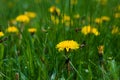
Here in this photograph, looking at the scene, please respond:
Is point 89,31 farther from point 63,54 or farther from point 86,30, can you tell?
point 63,54

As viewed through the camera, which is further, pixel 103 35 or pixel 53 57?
pixel 103 35

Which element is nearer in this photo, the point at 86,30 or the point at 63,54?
the point at 63,54

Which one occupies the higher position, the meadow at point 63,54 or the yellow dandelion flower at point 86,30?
the yellow dandelion flower at point 86,30

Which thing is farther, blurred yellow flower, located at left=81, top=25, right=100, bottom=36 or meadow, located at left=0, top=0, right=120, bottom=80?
blurred yellow flower, located at left=81, top=25, right=100, bottom=36

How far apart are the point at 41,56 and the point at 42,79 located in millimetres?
255

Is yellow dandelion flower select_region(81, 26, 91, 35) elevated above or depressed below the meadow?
above

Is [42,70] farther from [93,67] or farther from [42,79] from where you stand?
[93,67]

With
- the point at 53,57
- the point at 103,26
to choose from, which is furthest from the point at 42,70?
the point at 103,26

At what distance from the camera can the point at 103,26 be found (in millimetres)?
2389

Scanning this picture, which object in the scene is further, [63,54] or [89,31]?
[89,31]

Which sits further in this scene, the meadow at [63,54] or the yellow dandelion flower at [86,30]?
the yellow dandelion flower at [86,30]

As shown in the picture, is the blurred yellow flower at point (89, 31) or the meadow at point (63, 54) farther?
the blurred yellow flower at point (89, 31)

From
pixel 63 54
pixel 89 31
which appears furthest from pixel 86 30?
pixel 63 54

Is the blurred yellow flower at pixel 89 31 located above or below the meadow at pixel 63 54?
above
